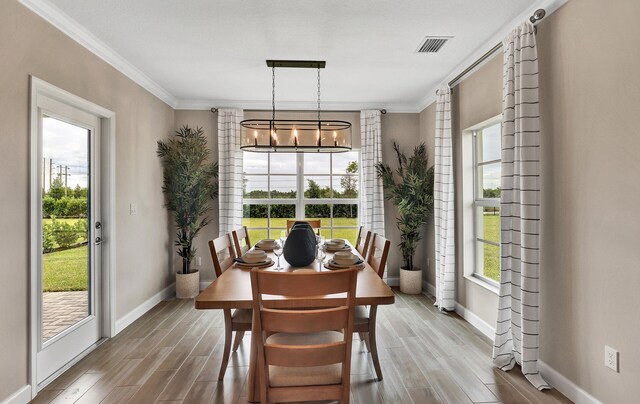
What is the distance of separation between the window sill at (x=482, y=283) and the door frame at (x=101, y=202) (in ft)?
11.6

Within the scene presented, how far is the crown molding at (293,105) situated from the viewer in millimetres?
4852

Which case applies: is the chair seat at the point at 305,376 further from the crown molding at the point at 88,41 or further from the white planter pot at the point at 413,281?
the white planter pot at the point at 413,281

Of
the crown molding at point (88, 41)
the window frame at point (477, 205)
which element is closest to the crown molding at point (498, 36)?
the window frame at point (477, 205)

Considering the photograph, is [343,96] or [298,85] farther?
[343,96]

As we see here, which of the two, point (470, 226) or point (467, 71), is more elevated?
point (467, 71)

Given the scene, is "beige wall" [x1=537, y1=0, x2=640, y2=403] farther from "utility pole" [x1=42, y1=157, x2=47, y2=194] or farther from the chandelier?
"utility pole" [x1=42, y1=157, x2=47, y2=194]

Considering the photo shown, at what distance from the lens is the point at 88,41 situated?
288 centimetres

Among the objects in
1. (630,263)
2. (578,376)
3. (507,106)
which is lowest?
(578,376)

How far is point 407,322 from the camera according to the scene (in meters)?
3.59

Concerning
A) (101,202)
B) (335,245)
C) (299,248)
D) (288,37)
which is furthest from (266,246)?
(288,37)

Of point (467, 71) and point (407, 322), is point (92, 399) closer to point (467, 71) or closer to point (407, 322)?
point (407, 322)

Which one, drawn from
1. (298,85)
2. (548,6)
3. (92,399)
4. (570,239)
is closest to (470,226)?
(570,239)

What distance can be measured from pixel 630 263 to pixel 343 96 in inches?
140

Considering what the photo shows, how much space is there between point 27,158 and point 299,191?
329 cm
